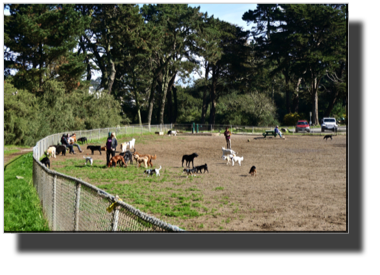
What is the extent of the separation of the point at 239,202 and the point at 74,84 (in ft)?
124

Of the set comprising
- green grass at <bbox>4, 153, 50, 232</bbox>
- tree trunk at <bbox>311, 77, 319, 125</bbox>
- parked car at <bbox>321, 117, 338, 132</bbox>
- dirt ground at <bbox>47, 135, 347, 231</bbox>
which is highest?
tree trunk at <bbox>311, 77, 319, 125</bbox>

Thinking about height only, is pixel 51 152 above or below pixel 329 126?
below

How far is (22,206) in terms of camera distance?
37.8 ft

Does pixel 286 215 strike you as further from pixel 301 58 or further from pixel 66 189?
pixel 301 58

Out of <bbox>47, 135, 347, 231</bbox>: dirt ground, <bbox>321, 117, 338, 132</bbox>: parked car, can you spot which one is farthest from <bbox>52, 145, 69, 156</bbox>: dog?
<bbox>321, 117, 338, 132</bbox>: parked car

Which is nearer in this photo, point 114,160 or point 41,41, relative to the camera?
point 114,160

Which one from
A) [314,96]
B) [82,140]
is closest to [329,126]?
[314,96]

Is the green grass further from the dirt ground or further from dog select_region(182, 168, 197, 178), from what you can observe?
dog select_region(182, 168, 197, 178)

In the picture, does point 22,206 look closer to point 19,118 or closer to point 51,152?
point 51,152

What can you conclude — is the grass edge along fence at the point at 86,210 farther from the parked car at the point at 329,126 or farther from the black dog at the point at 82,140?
the parked car at the point at 329,126

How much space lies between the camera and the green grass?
965cm

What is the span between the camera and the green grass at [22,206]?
9648mm

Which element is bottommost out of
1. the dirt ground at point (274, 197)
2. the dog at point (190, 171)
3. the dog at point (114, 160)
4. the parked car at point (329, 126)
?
the dirt ground at point (274, 197)

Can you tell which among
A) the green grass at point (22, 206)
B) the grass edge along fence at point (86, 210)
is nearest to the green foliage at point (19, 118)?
the green grass at point (22, 206)
